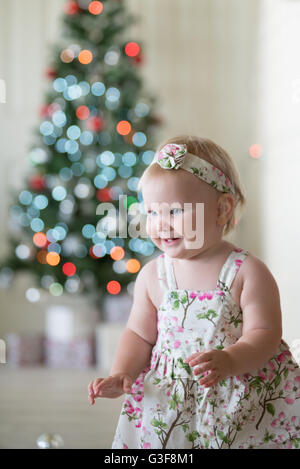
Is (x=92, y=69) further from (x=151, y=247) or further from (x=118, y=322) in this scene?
(x=118, y=322)

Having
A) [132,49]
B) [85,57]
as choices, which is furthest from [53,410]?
[132,49]

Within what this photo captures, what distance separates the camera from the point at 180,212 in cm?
112

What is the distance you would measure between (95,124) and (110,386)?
2487mm

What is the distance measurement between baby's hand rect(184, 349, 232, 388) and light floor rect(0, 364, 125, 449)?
2.66ft

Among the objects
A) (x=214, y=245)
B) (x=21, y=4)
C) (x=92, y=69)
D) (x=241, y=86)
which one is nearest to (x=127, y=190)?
(x=92, y=69)

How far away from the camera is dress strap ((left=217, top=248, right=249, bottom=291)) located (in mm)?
1121

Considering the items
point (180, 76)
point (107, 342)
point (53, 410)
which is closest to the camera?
point (53, 410)

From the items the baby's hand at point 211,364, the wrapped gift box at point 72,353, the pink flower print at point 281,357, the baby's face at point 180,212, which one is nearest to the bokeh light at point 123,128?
the wrapped gift box at point 72,353

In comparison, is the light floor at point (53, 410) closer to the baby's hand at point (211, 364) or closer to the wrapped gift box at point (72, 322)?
the wrapped gift box at point (72, 322)

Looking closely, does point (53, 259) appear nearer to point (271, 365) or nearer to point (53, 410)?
point (53, 410)

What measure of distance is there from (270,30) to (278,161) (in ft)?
2.70

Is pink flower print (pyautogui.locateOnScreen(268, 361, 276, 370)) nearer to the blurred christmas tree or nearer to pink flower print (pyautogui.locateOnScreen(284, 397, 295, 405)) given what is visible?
pink flower print (pyautogui.locateOnScreen(284, 397, 295, 405))

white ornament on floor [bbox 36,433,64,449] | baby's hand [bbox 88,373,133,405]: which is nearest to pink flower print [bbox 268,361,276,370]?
baby's hand [bbox 88,373,133,405]

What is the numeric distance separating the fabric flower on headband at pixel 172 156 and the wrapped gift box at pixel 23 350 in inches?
106
